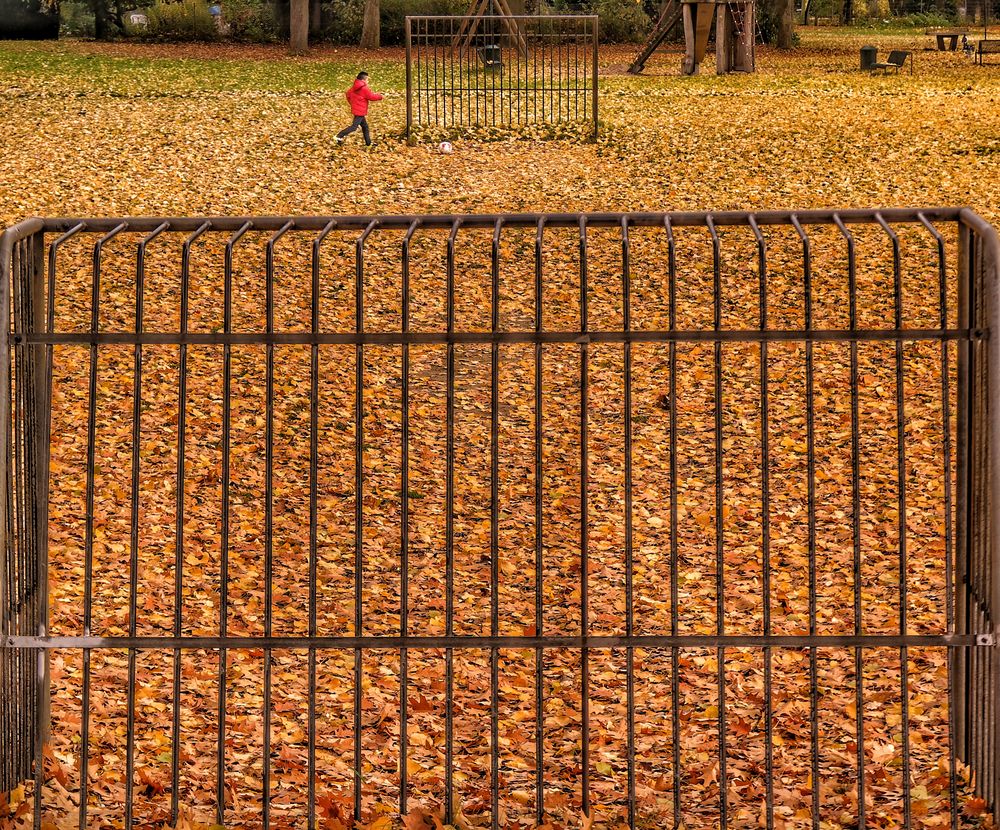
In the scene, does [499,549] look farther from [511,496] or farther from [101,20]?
[101,20]

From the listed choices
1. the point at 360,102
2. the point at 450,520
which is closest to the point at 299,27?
the point at 360,102

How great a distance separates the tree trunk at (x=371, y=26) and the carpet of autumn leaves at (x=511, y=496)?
2092 centimetres

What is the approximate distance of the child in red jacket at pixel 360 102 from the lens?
2181 cm

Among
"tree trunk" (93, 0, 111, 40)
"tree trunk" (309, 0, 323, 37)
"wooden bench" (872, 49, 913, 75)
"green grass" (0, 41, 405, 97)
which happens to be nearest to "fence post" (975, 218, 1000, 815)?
"green grass" (0, 41, 405, 97)

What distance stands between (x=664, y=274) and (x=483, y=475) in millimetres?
5483

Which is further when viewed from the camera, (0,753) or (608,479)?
(608,479)

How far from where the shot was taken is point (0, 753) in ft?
17.7

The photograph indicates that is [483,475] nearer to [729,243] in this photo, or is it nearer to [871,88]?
[729,243]

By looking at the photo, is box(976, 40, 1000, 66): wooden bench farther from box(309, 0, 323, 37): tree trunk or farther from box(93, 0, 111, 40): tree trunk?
box(93, 0, 111, 40): tree trunk

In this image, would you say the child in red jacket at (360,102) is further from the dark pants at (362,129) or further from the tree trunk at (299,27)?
the tree trunk at (299,27)

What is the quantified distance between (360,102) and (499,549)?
1406cm

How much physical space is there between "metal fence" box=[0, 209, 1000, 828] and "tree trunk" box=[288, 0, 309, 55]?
2618 cm


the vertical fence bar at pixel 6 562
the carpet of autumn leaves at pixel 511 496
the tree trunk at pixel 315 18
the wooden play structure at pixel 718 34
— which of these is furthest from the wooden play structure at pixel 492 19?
the vertical fence bar at pixel 6 562

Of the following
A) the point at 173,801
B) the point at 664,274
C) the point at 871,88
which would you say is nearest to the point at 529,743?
the point at 173,801
